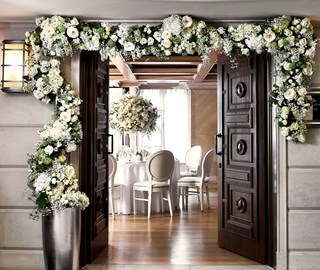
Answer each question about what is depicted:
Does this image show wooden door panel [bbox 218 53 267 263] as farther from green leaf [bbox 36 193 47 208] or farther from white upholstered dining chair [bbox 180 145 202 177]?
white upholstered dining chair [bbox 180 145 202 177]

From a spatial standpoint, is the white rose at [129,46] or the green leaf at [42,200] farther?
the white rose at [129,46]

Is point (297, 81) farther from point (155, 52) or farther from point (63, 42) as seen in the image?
point (63, 42)

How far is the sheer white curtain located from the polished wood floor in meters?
3.95

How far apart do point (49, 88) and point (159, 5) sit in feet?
4.10

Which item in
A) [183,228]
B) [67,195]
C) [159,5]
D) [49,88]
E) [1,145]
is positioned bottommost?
[183,228]

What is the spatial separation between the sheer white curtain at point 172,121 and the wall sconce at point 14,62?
703 cm

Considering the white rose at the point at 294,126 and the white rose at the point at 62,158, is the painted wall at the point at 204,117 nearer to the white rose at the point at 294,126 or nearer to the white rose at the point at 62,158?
the white rose at the point at 294,126

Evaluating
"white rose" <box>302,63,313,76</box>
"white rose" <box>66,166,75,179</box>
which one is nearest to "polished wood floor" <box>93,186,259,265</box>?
"white rose" <box>66,166,75,179</box>

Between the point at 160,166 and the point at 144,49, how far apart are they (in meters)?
2.92

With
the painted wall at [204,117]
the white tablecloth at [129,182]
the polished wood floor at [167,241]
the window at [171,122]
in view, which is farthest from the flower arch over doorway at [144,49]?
the window at [171,122]

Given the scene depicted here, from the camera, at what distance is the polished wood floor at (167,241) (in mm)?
4406

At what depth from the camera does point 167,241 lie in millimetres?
5215

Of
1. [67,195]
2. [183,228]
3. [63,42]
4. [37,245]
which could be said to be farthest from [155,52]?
[183,228]

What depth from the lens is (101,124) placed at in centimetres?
482
